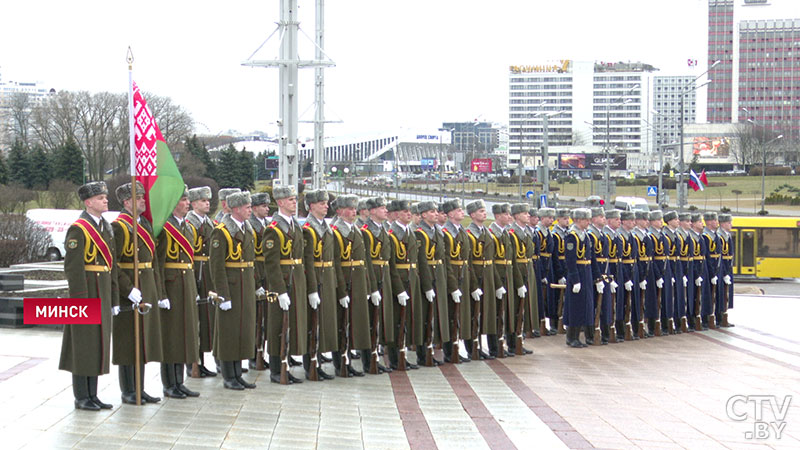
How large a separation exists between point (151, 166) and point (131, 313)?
1401 millimetres

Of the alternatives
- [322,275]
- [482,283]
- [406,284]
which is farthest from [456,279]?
[322,275]

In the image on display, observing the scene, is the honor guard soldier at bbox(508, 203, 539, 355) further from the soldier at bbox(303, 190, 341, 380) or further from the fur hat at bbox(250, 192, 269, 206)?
the fur hat at bbox(250, 192, 269, 206)

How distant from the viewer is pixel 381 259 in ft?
35.2

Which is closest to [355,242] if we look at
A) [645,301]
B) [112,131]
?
[645,301]

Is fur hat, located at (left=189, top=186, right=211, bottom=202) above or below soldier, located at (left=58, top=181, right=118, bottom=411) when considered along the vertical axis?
above

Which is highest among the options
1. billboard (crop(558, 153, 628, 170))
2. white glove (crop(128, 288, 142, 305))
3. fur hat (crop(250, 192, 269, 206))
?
billboard (crop(558, 153, 628, 170))

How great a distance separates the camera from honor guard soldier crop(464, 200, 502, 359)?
11914 millimetres

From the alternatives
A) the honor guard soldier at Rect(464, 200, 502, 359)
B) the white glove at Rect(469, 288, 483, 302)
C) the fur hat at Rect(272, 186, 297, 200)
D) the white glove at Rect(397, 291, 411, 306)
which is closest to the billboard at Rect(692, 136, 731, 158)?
the honor guard soldier at Rect(464, 200, 502, 359)

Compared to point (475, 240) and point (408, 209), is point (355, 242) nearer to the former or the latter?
point (408, 209)

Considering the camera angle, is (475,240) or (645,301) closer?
(475,240)

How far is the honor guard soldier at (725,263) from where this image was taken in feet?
53.5

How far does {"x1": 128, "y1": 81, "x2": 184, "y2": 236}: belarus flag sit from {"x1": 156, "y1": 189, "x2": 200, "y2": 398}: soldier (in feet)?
0.75

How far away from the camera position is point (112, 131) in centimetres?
5728

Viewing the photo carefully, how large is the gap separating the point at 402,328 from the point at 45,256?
19812 millimetres
